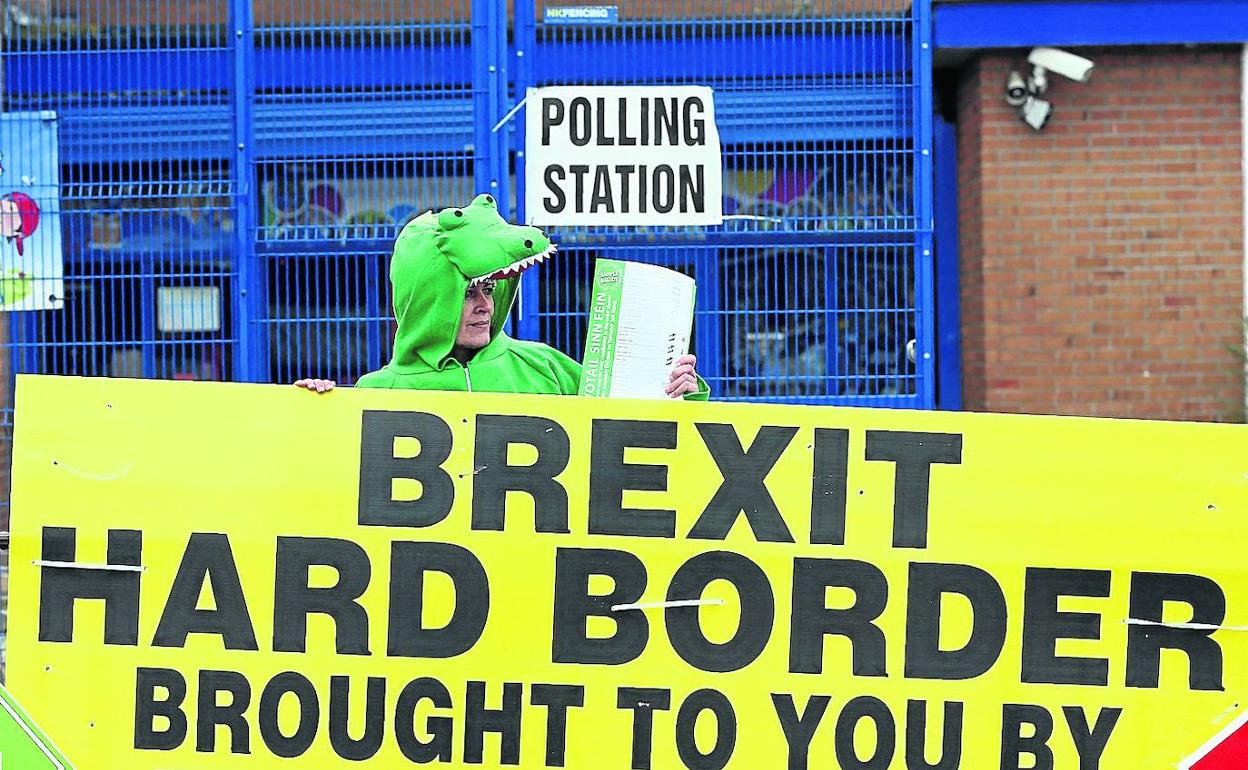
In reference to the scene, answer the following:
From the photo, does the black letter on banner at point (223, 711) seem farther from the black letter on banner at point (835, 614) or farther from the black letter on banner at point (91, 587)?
the black letter on banner at point (835, 614)

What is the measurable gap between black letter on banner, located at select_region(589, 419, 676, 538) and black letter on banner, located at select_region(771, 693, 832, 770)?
0.44 metres

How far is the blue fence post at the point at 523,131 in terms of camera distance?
735 centimetres

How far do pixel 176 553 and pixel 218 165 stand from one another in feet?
15.3

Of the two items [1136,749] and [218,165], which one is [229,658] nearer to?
[1136,749]

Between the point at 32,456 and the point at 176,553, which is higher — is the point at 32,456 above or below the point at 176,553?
above

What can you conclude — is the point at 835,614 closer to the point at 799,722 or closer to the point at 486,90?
the point at 799,722

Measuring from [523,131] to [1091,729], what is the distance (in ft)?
15.6

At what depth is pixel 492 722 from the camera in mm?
3307

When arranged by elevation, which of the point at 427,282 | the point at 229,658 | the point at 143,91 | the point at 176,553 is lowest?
the point at 229,658

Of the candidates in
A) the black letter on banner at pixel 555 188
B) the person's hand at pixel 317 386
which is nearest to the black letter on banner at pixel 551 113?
the black letter on banner at pixel 555 188

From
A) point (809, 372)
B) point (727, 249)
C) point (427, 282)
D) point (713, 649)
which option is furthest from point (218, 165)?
point (713, 649)

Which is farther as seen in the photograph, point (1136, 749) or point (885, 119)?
point (885, 119)

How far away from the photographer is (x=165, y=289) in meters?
7.46

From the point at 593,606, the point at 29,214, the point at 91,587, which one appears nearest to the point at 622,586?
the point at 593,606
